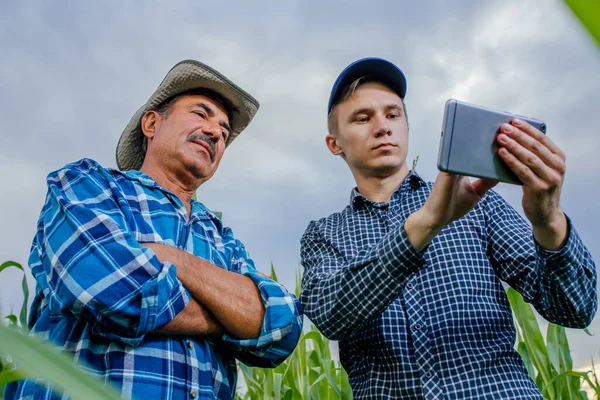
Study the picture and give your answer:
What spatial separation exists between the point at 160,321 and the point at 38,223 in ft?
1.32

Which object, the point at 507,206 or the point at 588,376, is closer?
the point at 507,206

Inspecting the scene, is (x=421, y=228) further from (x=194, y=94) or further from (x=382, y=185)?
(x=194, y=94)

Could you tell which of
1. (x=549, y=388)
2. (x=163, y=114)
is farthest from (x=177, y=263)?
(x=549, y=388)

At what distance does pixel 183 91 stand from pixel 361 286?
98 centimetres

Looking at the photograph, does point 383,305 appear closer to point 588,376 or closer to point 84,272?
point 84,272

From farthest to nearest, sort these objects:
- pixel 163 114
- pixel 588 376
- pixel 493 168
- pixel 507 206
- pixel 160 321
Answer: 1. pixel 588 376
2. pixel 163 114
3. pixel 507 206
4. pixel 160 321
5. pixel 493 168

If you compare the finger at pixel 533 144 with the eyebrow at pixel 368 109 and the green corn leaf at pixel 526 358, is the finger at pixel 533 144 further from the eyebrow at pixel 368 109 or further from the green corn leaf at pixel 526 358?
the green corn leaf at pixel 526 358

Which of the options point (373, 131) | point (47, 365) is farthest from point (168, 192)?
point (47, 365)

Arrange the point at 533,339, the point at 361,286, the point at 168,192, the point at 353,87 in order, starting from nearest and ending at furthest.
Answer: the point at 361,286 < the point at 168,192 < the point at 353,87 < the point at 533,339

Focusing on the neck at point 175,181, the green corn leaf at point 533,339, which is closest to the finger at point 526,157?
the neck at point 175,181

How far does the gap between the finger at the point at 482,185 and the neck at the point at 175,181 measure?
2.76 feet

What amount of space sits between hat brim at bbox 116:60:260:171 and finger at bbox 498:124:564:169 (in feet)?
3.61

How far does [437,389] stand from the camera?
43.1 inches

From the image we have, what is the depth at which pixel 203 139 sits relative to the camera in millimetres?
1593
